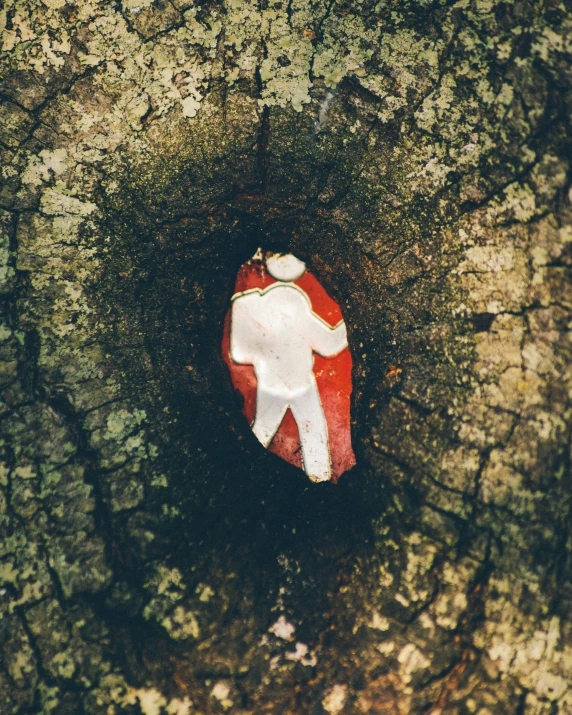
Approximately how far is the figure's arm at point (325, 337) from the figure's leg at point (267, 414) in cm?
20

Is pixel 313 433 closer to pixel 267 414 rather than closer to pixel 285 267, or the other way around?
pixel 267 414

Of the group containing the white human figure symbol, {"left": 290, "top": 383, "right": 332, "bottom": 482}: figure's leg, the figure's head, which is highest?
the figure's head

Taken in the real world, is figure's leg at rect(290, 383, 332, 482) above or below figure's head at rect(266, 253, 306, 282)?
below

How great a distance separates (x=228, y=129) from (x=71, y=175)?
0.41 m

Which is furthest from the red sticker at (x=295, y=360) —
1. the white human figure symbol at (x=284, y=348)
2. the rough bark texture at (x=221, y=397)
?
the rough bark texture at (x=221, y=397)

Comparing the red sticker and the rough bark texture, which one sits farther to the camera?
the red sticker

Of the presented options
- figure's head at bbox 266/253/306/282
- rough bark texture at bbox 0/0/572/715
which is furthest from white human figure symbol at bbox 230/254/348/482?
rough bark texture at bbox 0/0/572/715

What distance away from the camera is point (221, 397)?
4.49ft

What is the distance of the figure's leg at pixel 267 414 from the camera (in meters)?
1.54

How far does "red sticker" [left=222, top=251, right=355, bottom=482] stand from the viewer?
1535mm

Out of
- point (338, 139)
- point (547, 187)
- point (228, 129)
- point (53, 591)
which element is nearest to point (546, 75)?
point (547, 187)

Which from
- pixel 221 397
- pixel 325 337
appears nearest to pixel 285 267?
pixel 325 337

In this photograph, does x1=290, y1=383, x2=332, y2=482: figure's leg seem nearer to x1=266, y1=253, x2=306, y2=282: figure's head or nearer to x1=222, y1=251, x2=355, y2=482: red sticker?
x1=222, y1=251, x2=355, y2=482: red sticker

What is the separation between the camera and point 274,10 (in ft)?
4.27
